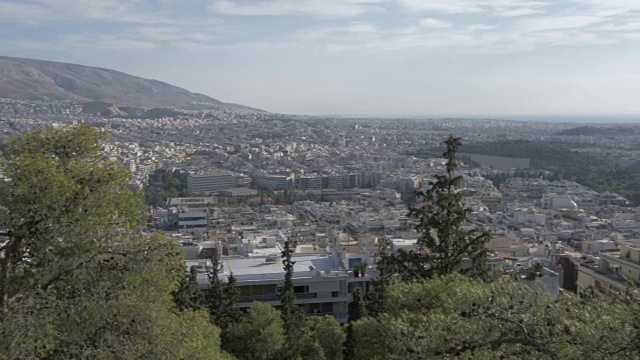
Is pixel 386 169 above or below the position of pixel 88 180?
below

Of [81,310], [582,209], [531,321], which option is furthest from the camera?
[582,209]

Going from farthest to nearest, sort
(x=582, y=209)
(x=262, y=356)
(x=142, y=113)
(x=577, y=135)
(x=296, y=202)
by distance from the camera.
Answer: (x=142, y=113) < (x=577, y=135) < (x=296, y=202) < (x=582, y=209) < (x=262, y=356)

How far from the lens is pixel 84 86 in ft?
403

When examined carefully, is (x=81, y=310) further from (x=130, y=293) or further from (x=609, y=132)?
(x=609, y=132)

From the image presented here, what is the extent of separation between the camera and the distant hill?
349ft

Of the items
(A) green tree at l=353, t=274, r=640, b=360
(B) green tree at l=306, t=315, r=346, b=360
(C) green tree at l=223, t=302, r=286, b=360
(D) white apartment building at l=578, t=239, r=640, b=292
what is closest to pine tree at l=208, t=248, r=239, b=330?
(C) green tree at l=223, t=302, r=286, b=360

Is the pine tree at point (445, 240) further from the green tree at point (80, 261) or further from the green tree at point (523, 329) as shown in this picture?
the green tree at point (80, 261)

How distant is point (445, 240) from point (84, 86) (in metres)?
126

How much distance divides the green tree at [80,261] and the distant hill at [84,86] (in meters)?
100

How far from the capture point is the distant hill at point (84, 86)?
10625 cm

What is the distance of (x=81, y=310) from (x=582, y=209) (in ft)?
110

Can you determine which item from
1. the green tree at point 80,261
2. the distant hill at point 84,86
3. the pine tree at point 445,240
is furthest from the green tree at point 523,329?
the distant hill at point 84,86

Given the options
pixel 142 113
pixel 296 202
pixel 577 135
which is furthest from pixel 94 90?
pixel 296 202

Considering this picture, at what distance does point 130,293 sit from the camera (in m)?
3.72
